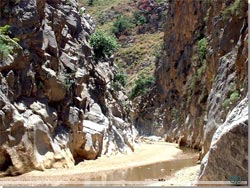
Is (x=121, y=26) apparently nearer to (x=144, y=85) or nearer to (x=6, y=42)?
(x=144, y=85)

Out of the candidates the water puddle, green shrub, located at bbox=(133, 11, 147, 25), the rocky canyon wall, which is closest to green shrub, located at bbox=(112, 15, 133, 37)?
green shrub, located at bbox=(133, 11, 147, 25)

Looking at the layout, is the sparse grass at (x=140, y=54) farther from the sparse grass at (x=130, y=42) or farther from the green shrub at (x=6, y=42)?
the green shrub at (x=6, y=42)

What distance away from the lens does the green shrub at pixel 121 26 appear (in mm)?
78919

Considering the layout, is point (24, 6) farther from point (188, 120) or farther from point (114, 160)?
point (188, 120)

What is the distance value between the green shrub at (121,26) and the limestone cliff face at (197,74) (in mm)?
24869

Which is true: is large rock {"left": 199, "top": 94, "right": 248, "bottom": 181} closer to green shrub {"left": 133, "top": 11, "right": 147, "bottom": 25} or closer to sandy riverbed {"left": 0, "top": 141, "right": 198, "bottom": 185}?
sandy riverbed {"left": 0, "top": 141, "right": 198, "bottom": 185}

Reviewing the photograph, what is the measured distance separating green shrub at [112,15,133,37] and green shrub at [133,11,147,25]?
1390mm

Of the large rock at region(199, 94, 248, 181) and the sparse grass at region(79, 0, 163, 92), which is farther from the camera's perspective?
the sparse grass at region(79, 0, 163, 92)

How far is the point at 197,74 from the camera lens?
33.7m

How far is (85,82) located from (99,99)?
78.5 inches

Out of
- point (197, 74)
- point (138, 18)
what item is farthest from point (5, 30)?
point (138, 18)

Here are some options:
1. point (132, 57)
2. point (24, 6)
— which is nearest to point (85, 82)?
point (24, 6)

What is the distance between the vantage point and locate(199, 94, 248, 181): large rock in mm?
8531

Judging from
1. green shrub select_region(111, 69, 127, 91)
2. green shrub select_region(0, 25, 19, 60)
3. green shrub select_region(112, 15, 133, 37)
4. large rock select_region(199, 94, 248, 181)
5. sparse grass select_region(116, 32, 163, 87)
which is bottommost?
sparse grass select_region(116, 32, 163, 87)
